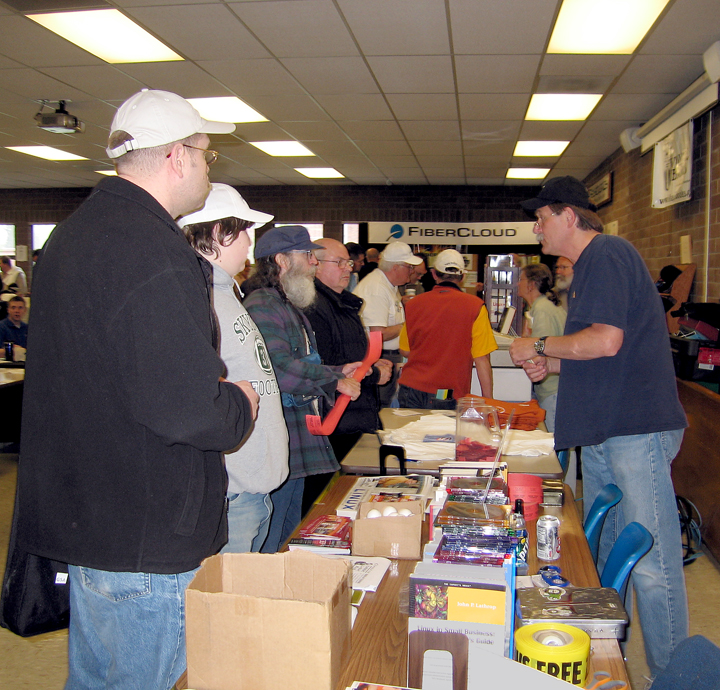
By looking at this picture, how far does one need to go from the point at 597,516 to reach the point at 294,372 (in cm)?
105

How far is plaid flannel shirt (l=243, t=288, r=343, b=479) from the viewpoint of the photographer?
7.10ft

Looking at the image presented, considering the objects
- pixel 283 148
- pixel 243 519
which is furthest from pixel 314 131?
pixel 243 519

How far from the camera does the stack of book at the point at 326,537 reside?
1516mm

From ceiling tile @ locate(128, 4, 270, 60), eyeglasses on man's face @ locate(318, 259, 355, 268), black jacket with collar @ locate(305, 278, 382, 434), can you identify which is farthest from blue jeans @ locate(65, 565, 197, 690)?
ceiling tile @ locate(128, 4, 270, 60)

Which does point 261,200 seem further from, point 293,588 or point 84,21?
point 293,588

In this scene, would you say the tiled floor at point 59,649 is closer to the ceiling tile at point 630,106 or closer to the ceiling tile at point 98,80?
the ceiling tile at point 98,80

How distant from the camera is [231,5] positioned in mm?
3531

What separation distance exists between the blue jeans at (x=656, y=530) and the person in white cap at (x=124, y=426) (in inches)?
52.8

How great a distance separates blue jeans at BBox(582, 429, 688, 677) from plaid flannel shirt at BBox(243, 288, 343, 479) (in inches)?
37.6

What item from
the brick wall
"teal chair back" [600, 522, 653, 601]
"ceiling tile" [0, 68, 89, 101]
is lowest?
"teal chair back" [600, 522, 653, 601]

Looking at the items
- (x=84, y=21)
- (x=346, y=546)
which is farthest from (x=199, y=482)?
(x=84, y=21)

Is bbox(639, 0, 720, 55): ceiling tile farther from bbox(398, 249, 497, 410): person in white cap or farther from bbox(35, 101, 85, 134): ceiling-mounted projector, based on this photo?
bbox(35, 101, 85, 134): ceiling-mounted projector

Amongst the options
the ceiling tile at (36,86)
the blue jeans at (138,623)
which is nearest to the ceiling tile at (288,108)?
the ceiling tile at (36,86)

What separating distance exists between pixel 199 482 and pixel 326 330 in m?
1.63
